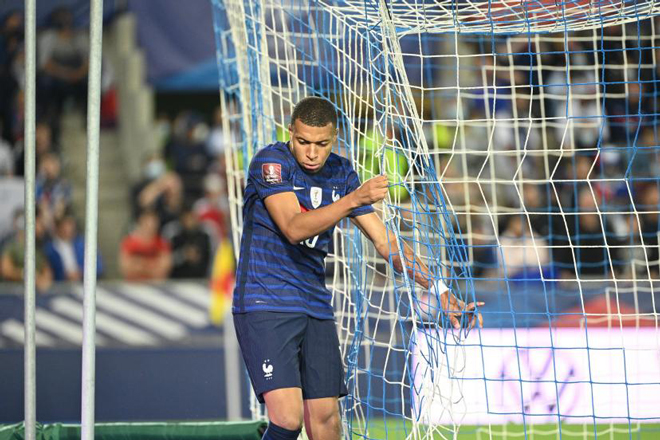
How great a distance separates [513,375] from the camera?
25.2 feet

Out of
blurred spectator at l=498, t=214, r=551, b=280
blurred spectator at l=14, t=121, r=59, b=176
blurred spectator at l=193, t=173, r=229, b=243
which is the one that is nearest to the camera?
blurred spectator at l=498, t=214, r=551, b=280

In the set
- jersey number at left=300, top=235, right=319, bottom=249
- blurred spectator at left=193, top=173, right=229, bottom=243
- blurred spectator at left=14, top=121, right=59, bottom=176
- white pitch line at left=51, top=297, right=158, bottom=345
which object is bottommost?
white pitch line at left=51, top=297, right=158, bottom=345

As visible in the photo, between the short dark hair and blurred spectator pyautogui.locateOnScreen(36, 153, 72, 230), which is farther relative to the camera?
blurred spectator pyautogui.locateOnScreen(36, 153, 72, 230)

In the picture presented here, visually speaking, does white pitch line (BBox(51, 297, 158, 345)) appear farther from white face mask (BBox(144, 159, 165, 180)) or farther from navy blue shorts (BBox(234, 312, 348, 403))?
navy blue shorts (BBox(234, 312, 348, 403))

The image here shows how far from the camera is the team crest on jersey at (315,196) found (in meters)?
4.32

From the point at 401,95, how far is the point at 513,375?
155 inches

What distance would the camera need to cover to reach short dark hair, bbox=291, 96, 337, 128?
4082 mm

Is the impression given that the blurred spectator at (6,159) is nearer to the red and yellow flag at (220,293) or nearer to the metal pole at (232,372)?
the red and yellow flag at (220,293)

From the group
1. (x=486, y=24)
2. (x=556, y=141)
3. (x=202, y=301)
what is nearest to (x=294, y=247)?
(x=486, y=24)

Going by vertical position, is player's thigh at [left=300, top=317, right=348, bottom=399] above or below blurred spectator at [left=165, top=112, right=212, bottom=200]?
below

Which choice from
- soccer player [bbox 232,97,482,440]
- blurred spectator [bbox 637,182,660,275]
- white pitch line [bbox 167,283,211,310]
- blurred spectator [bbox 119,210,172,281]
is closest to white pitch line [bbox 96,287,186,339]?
white pitch line [bbox 167,283,211,310]

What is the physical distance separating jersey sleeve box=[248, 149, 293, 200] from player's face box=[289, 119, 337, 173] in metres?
0.08

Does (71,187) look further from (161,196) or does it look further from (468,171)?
(468,171)

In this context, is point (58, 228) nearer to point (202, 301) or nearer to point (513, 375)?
point (202, 301)
